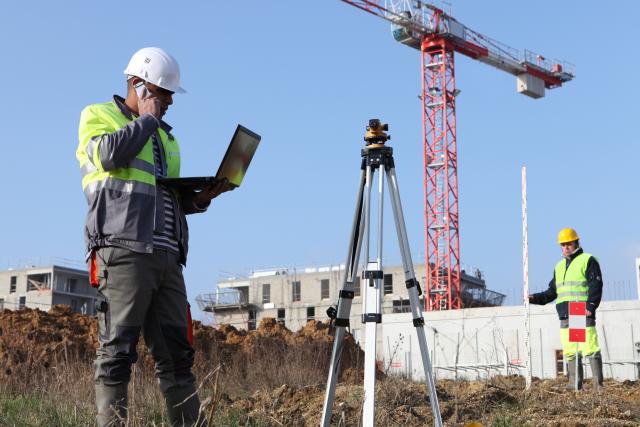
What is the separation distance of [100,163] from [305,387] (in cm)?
339

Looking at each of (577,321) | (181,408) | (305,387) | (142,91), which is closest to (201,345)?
(577,321)

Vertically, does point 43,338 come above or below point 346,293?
below

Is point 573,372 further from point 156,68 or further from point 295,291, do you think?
point 295,291

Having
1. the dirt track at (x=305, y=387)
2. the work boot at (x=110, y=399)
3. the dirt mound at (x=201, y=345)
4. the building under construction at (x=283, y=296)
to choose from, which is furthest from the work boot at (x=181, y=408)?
the building under construction at (x=283, y=296)

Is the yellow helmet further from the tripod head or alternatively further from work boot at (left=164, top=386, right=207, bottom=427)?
work boot at (left=164, top=386, right=207, bottom=427)

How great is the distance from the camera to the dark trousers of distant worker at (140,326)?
11.0 feet

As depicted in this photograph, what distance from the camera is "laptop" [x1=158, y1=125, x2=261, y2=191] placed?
3.58 metres

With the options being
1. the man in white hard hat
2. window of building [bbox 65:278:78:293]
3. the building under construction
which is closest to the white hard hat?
the man in white hard hat

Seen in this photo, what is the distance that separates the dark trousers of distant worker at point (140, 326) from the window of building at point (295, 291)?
61.2 metres

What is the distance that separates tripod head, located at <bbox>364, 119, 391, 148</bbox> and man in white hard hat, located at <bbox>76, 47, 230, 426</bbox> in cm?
96

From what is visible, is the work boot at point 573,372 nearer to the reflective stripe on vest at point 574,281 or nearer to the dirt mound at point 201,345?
the reflective stripe on vest at point 574,281

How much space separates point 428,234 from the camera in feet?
156

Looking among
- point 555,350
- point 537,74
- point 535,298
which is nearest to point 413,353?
point 555,350

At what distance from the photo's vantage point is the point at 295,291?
213ft
